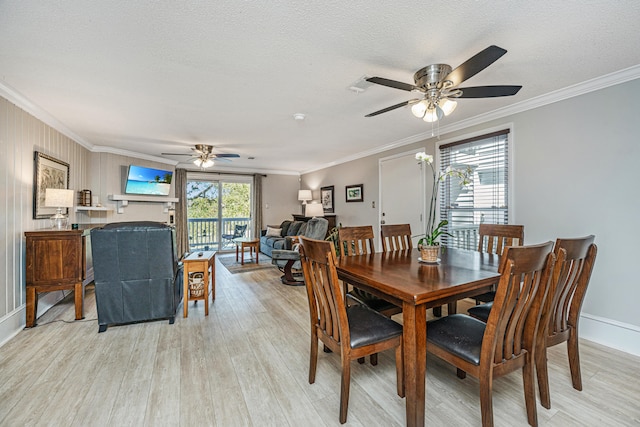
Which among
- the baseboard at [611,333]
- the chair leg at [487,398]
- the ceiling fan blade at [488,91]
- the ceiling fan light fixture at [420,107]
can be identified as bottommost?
the baseboard at [611,333]

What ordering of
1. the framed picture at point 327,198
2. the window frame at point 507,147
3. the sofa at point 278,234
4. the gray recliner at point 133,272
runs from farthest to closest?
the framed picture at point 327,198 → the sofa at point 278,234 → the window frame at point 507,147 → the gray recliner at point 133,272

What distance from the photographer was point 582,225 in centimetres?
251

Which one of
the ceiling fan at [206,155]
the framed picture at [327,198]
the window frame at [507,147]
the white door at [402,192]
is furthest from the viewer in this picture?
the framed picture at [327,198]

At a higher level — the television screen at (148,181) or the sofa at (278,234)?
the television screen at (148,181)

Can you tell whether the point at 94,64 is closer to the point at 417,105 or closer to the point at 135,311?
the point at 135,311

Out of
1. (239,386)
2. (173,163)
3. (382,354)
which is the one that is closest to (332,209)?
(173,163)

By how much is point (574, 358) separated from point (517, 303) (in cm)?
101

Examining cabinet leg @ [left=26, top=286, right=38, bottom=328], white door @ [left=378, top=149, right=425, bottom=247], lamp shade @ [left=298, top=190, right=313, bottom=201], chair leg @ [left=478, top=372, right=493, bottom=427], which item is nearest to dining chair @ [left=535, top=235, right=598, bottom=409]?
chair leg @ [left=478, top=372, right=493, bottom=427]

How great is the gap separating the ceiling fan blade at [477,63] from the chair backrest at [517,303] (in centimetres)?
103

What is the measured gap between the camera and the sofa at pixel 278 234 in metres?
5.92

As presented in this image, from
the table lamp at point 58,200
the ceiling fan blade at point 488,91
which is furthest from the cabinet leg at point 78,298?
the ceiling fan blade at point 488,91

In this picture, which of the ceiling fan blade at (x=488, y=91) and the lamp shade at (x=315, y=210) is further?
the lamp shade at (x=315, y=210)

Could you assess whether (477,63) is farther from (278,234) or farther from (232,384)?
(278,234)

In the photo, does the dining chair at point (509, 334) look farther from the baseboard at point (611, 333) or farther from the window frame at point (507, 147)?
the window frame at point (507, 147)
